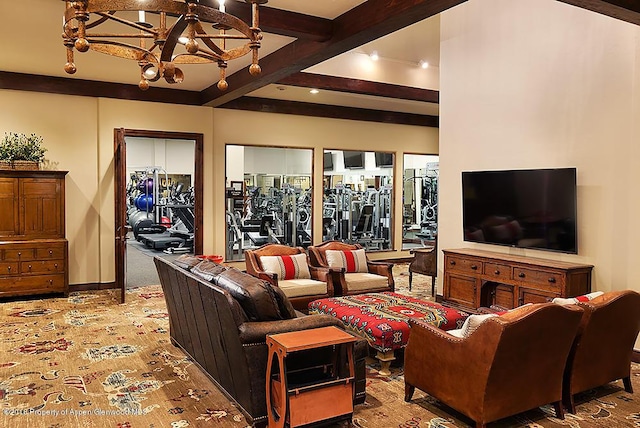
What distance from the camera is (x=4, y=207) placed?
6.61 metres

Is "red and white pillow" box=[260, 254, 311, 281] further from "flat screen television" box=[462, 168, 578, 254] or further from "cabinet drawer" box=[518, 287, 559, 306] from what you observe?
"cabinet drawer" box=[518, 287, 559, 306]

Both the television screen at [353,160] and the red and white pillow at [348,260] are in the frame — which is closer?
the red and white pillow at [348,260]

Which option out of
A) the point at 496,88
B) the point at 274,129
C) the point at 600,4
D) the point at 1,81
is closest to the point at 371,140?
the point at 274,129

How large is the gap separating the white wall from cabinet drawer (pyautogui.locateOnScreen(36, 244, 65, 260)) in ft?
16.3

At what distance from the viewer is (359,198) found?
33.8 feet

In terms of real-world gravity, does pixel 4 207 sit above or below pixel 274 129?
below

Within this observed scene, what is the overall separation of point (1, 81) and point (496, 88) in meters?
6.28

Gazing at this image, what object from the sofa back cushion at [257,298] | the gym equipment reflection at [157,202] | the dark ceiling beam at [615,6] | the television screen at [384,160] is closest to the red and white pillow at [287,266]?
the sofa back cushion at [257,298]

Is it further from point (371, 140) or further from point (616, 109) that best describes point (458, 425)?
point (371, 140)

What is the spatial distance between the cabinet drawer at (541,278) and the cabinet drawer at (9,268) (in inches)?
236

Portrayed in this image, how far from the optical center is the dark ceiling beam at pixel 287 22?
4.26m

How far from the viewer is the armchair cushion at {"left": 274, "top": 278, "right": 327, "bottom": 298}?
5.63 meters

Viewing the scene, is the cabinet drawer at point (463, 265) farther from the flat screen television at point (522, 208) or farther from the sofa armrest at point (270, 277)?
the sofa armrest at point (270, 277)

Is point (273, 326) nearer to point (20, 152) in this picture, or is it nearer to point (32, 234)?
point (32, 234)
